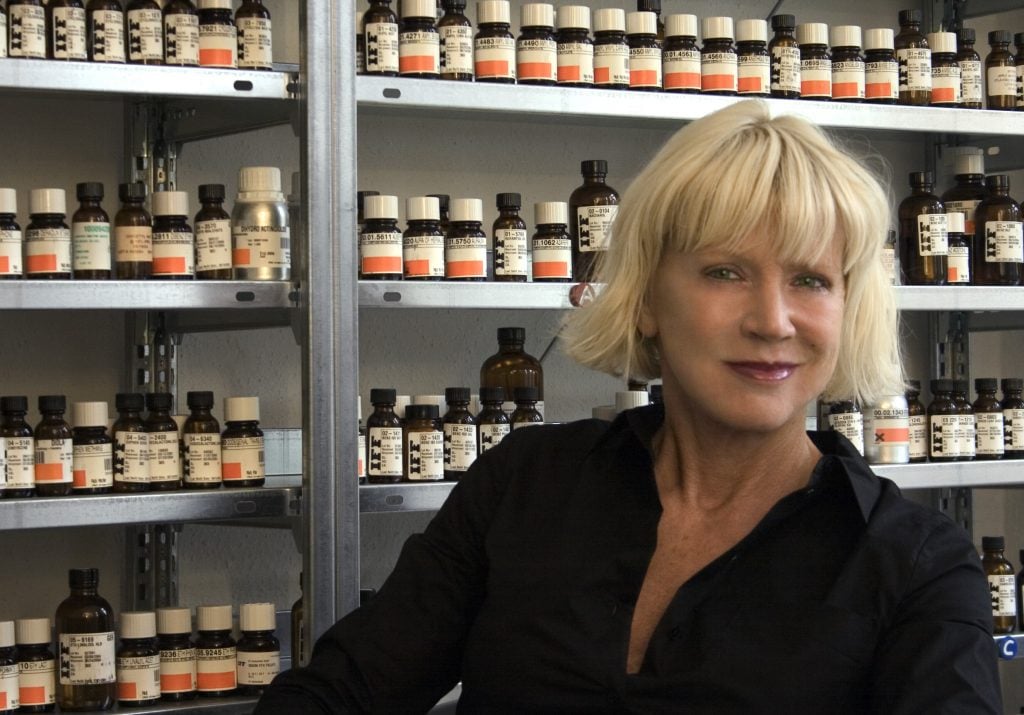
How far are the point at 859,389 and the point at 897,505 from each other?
18cm

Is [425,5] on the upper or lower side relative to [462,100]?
upper

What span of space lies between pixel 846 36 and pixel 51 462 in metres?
1.41

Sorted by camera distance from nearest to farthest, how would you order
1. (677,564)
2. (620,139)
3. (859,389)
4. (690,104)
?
(677,564)
(859,389)
(690,104)
(620,139)

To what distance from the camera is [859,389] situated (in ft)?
4.11

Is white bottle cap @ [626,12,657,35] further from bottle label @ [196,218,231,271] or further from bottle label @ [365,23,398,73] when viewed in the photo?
bottle label @ [196,218,231,271]

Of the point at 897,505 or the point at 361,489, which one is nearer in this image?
the point at 897,505

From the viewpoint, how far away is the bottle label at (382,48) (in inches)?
80.7

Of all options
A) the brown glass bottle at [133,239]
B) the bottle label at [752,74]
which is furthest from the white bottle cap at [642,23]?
the brown glass bottle at [133,239]

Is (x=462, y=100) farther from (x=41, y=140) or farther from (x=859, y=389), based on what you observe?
(x=859, y=389)

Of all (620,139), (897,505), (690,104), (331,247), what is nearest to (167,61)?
(331,247)

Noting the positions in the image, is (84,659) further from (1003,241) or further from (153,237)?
(1003,241)

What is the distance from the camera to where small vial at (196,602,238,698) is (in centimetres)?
199

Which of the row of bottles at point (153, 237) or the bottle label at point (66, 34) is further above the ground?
the bottle label at point (66, 34)

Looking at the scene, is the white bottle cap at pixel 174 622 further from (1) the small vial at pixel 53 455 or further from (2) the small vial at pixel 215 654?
(1) the small vial at pixel 53 455
